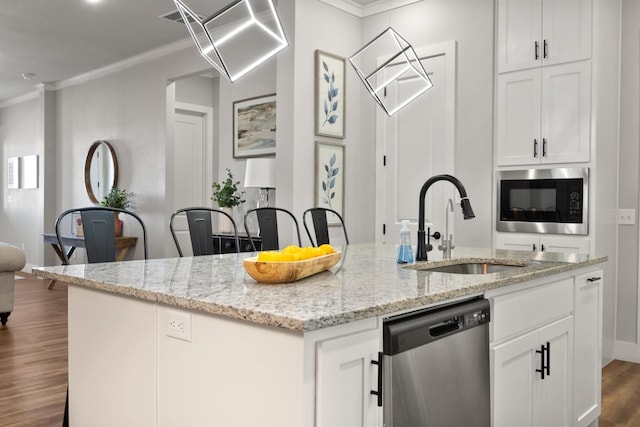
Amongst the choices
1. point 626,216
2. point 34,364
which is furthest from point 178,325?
point 626,216

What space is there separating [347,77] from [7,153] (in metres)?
7.35

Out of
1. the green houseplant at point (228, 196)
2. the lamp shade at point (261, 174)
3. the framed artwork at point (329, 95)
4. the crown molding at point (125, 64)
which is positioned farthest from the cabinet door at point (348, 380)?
the crown molding at point (125, 64)

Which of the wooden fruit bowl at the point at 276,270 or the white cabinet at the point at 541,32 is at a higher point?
the white cabinet at the point at 541,32

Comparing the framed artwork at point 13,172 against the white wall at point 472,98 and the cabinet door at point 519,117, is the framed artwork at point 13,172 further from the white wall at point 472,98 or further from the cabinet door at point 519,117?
the cabinet door at point 519,117

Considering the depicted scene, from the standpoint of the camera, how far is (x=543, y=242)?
12.5ft

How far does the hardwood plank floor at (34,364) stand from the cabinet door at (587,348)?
248 cm

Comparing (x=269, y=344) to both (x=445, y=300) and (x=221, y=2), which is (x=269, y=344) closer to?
(x=445, y=300)

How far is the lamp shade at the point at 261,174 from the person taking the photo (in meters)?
4.80

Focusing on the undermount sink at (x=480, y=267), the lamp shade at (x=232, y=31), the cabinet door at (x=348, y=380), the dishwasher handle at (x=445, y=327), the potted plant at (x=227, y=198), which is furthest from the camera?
the potted plant at (x=227, y=198)

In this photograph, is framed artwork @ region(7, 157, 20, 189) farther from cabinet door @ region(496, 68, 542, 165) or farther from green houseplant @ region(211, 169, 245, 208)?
cabinet door @ region(496, 68, 542, 165)

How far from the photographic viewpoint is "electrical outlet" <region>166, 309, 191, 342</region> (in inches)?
57.0

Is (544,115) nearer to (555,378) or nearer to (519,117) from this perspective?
(519,117)

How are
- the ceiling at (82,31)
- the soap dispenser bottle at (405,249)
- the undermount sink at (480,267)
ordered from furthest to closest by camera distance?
1. the ceiling at (82,31)
2. the undermount sink at (480,267)
3. the soap dispenser bottle at (405,249)

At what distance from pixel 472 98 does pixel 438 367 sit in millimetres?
3101
